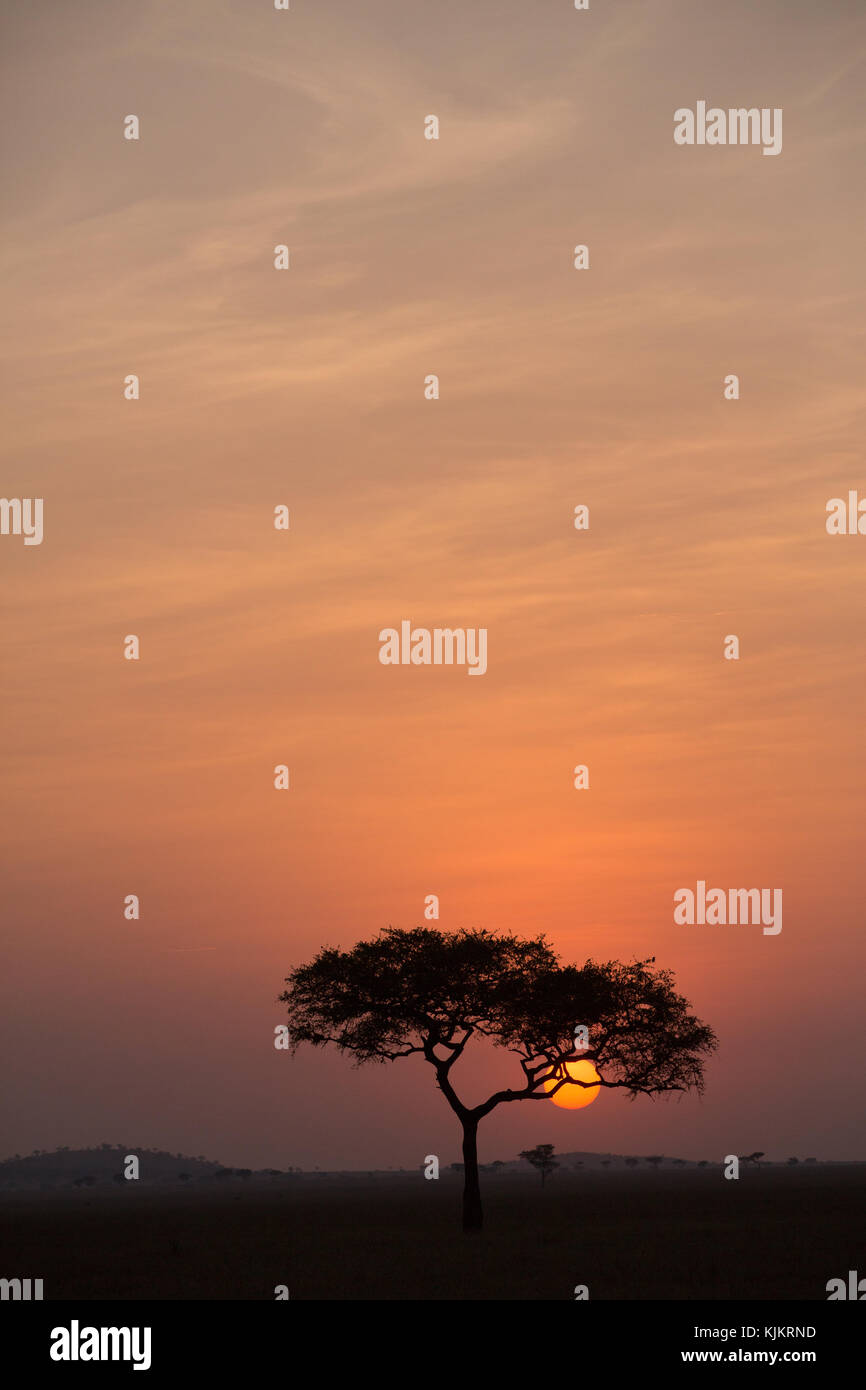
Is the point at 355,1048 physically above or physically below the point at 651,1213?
above

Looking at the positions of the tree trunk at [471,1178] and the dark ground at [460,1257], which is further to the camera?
the tree trunk at [471,1178]

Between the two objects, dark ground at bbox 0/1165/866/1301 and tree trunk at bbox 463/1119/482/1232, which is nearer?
dark ground at bbox 0/1165/866/1301

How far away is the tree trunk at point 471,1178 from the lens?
59125 millimetres

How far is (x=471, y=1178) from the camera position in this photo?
60.4 meters

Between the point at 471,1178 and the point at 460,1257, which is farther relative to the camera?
the point at 471,1178

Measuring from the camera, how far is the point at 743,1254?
49125 millimetres

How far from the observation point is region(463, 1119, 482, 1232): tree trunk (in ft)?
194

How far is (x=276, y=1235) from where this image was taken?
67.4m

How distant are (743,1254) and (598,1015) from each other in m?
14.3
